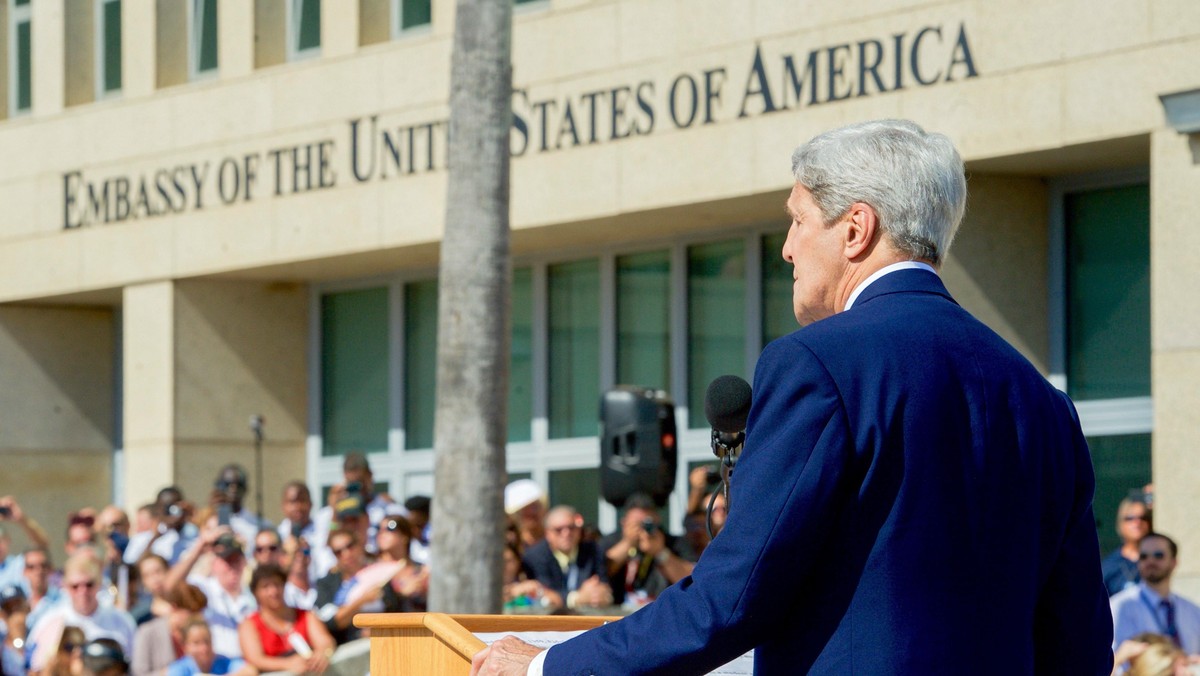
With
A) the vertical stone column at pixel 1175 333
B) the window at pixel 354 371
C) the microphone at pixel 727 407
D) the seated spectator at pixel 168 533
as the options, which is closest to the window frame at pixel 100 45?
the window at pixel 354 371

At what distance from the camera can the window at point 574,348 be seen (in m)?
18.4

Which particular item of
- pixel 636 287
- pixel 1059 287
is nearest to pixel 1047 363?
pixel 1059 287

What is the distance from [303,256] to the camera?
19.1 metres

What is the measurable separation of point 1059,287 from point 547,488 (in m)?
5.74

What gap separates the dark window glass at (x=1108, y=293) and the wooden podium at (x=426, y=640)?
11557 mm

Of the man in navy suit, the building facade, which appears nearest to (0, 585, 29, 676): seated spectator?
the building facade

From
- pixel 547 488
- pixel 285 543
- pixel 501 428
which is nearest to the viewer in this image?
pixel 501 428

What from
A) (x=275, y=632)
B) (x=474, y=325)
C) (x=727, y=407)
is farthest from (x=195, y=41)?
(x=727, y=407)

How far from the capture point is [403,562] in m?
11.3

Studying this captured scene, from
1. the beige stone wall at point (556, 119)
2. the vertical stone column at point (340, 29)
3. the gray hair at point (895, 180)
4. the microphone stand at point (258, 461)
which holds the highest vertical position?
the vertical stone column at point (340, 29)

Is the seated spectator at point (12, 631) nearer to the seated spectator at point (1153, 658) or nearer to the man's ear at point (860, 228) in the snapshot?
the seated spectator at point (1153, 658)

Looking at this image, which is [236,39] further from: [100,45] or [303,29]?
[100,45]

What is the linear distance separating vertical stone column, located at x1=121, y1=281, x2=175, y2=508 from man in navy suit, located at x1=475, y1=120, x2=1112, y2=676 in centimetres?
1724

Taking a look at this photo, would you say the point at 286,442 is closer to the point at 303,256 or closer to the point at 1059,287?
the point at 303,256
